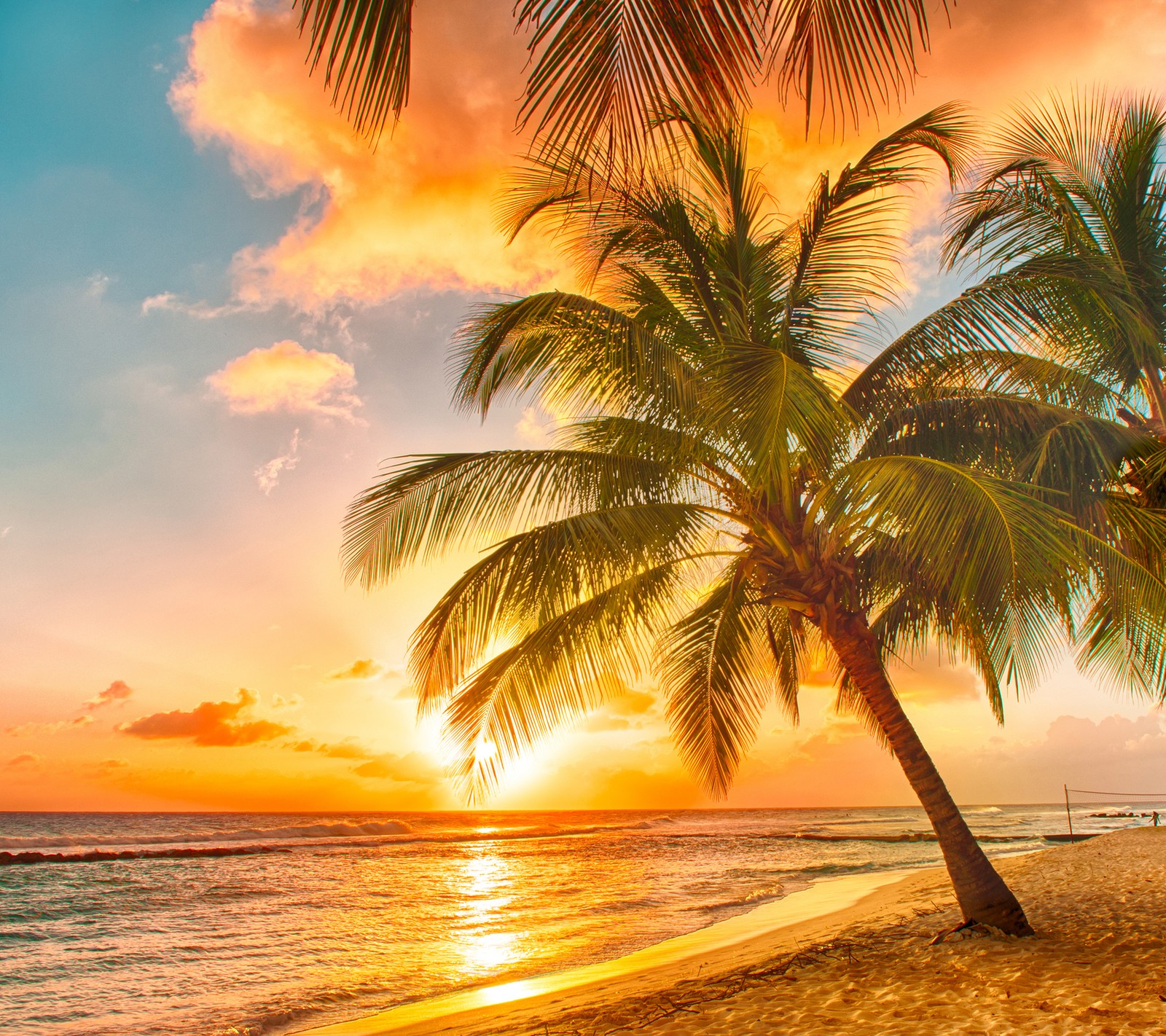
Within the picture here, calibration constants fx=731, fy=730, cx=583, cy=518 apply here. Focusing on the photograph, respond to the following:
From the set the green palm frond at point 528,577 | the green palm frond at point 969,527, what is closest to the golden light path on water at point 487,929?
the green palm frond at point 528,577

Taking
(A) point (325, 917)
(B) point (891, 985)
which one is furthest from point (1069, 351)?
(A) point (325, 917)

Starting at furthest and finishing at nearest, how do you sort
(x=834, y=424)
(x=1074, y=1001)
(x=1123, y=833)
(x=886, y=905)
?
(x=1123, y=833) → (x=886, y=905) → (x=834, y=424) → (x=1074, y=1001)

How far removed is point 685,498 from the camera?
634cm

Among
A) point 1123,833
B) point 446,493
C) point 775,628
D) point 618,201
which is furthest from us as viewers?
point 1123,833

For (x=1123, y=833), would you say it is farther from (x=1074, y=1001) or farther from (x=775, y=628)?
(x=1074, y=1001)

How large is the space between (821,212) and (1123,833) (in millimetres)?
18123

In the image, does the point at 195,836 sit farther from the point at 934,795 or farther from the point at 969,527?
the point at 969,527

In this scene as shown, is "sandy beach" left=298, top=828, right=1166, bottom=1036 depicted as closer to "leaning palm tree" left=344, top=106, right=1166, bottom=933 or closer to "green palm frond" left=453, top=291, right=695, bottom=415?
"leaning palm tree" left=344, top=106, right=1166, bottom=933

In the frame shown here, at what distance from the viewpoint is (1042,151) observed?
666 centimetres

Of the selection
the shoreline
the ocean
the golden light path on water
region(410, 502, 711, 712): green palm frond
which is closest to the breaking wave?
the ocean

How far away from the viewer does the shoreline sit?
585 centimetres

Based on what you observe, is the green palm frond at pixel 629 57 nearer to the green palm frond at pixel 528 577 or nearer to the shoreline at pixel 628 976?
the green palm frond at pixel 528 577

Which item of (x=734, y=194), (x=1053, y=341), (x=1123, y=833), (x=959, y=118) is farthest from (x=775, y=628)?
(x=1123, y=833)

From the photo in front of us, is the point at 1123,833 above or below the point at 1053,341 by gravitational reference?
below
